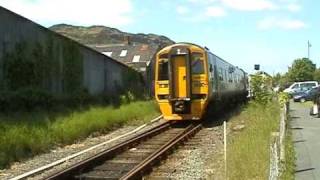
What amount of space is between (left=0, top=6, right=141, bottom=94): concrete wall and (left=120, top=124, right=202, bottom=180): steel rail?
7.31 meters

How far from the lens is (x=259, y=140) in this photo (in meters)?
13.4

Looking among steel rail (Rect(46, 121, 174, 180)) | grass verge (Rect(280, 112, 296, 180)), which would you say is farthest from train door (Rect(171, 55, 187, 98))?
grass verge (Rect(280, 112, 296, 180))

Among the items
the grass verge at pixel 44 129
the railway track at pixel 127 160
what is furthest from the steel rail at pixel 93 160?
the grass verge at pixel 44 129

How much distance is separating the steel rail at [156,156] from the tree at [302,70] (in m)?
75.7

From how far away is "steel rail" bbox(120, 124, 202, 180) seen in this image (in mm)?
10266

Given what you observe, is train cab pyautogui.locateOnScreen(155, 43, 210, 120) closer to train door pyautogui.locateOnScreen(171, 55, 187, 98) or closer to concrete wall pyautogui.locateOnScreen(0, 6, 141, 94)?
train door pyautogui.locateOnScreen(171, 55, 187, 98)

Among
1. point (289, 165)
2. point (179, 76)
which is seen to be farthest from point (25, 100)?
point (289, 165)

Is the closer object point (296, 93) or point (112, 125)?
point (112, 125)

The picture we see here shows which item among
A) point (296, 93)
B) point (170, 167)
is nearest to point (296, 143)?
point (170, 167)

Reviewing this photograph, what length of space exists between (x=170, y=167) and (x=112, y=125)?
9.80m

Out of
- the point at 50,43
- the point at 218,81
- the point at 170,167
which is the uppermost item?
the point at 50,43

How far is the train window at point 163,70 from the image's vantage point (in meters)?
21.9

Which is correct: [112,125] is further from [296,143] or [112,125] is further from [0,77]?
[296,143]

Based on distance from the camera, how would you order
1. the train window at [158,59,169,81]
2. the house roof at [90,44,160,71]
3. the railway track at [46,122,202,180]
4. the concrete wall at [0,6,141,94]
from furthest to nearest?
the house roof at [90,44,160,71] < the train window at [158,59,169,81] < the concrete wall at [0,6,141,94] < the railway track at [46,122,202,180]
